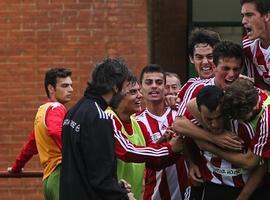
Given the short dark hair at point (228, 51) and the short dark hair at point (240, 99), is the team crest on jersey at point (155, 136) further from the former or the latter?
the short dark hair at point (240, 99)

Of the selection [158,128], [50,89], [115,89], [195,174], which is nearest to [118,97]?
[115,89]

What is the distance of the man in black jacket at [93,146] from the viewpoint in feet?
19.4

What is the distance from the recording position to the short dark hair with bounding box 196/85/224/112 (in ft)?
18.6

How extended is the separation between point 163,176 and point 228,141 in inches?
64.4

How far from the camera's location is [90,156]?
5922 mm

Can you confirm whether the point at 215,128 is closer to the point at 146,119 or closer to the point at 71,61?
the point at 146,119

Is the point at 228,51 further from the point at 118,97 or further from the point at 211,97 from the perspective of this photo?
the point at 118,97

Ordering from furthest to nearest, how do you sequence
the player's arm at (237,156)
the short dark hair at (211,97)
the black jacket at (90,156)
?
the black jacket at (90,156), the player's arm at (237,156), the short dark hair at (211,97)

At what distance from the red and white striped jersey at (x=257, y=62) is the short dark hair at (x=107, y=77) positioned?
914mm

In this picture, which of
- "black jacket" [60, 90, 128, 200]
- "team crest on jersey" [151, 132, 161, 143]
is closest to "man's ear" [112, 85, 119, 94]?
"black jacket" [60, 90, 128, 200]

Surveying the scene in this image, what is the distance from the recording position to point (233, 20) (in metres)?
12.4

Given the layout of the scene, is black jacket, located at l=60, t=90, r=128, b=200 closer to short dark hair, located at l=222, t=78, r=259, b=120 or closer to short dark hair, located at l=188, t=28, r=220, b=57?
short dark hair, located at l=222, t=78, r=259, b=120

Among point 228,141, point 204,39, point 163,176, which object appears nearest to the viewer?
point 228,141

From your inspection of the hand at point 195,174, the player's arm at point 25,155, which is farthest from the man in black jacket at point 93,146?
the player's arm at point 25,155
